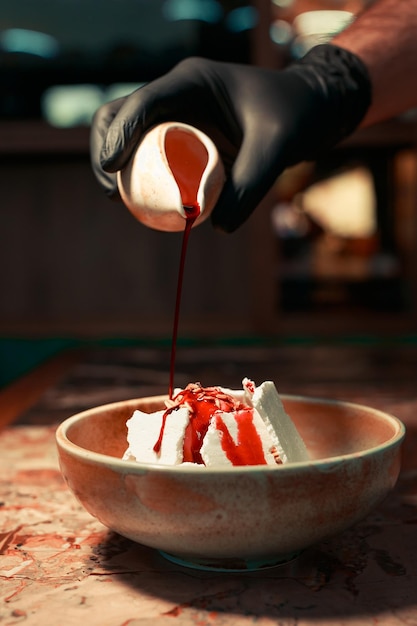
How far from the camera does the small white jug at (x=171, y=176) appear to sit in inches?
35.6

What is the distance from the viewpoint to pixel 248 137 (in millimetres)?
1144

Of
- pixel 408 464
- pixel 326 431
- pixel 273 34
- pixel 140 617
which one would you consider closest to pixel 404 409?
pixel 408 464

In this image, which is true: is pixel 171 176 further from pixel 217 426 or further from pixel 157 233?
pixel 157 233

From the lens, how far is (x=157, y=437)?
2.59 ft

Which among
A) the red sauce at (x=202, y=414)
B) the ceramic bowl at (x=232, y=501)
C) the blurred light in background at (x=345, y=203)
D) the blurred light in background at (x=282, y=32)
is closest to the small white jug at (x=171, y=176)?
the red sauce at (x=202, y=414)

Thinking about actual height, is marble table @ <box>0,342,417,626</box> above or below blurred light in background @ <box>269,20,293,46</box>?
below

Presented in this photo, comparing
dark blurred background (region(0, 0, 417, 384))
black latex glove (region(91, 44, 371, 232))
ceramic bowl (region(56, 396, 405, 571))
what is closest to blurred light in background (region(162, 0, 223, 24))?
dark blurred background (region(0, 0, 417, 384))

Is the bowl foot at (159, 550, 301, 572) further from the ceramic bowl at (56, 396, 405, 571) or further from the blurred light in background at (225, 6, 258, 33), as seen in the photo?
the blurred light in background at (225, 6, 258, 33)

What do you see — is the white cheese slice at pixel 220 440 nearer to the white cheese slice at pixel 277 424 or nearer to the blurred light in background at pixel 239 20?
A: the white cheese slice at pixel 277 424

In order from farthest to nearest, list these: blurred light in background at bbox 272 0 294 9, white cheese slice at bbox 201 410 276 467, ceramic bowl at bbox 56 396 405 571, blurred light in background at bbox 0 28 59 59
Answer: blurred light in background at bbox 0 28 59 59
blurred light in background at bbox 272 0 294 9
white cheese slice at bbox 201 410 276 467
ceramic bowl at bbox 56 396 405 571

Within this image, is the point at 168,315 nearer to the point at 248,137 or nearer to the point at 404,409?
the point at 404,409

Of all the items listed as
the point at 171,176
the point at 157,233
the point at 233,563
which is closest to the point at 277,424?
the point at 233,563

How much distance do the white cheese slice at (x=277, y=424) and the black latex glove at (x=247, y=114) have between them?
0.36 metres

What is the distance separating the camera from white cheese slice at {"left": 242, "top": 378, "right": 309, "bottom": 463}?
786 mm
